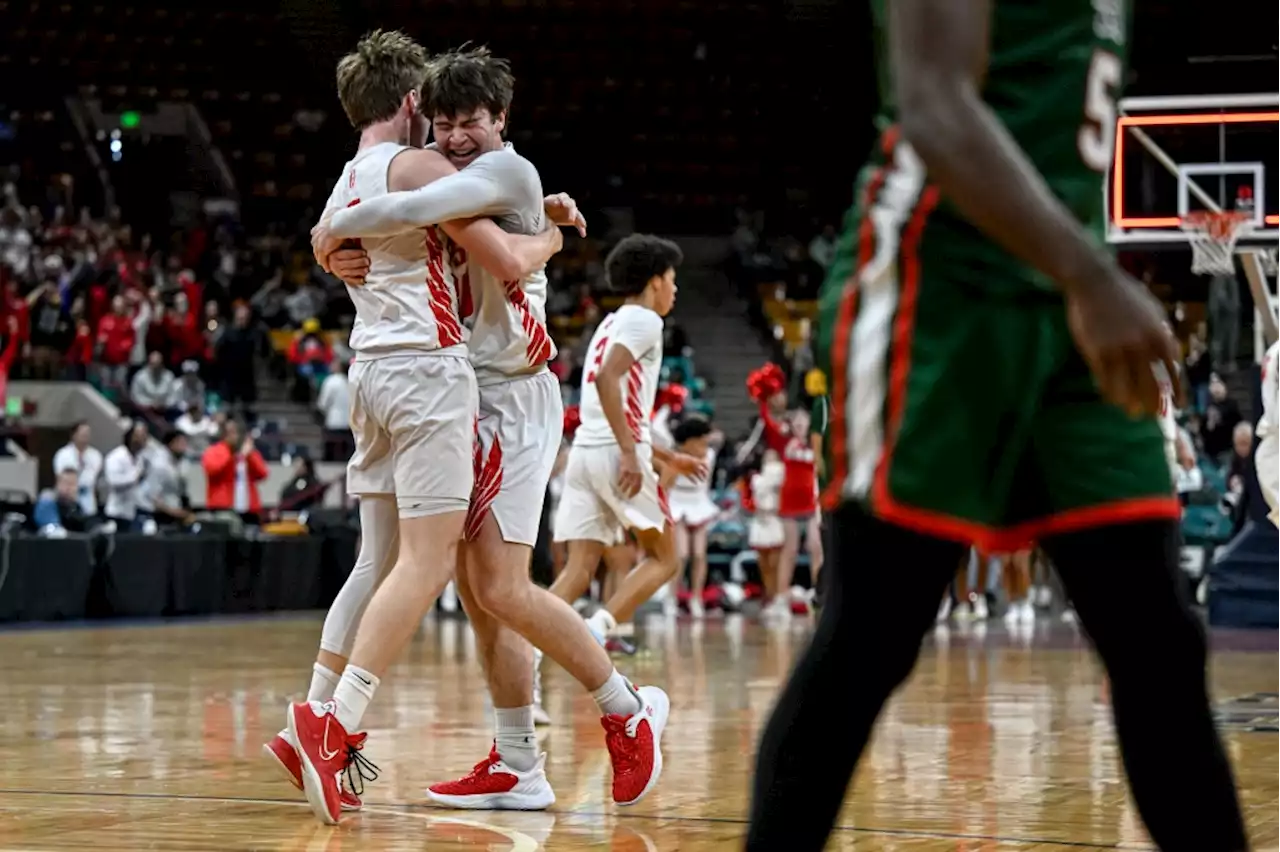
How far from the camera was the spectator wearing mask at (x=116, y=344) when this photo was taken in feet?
74.0

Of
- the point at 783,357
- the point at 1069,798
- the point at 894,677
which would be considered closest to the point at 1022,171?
the point at 894,677

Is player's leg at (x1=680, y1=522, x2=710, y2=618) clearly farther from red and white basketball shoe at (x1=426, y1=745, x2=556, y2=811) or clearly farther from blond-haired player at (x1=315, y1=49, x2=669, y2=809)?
red and white basketball shoe at (x1=426, y1=745, x2=556, y2=811)

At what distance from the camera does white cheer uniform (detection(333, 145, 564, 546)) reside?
16.1ft

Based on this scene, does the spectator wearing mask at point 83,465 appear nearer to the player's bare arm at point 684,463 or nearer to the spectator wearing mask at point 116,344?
the spectator wearing mask at point 116,344

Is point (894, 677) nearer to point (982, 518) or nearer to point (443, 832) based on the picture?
point (982, 518)

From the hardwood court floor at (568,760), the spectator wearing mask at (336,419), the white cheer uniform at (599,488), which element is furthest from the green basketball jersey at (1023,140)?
the spectator wearing mask at (336,419)

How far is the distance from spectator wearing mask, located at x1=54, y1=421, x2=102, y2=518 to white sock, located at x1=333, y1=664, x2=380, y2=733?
13207 mm

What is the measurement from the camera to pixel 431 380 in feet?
16.6

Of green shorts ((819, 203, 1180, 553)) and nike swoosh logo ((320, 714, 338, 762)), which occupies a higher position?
green shorts ((819, 203, 1180, 553))

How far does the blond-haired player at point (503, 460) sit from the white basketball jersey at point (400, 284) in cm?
9

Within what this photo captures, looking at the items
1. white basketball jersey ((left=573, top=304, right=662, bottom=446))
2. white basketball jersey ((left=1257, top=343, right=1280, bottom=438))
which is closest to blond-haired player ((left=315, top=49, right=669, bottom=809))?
white basketball jersey ((left=573, top=304, right=662, bottom=446))

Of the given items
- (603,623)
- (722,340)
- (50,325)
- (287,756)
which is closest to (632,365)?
(603,623)

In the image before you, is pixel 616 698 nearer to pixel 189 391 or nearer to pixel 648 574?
pixel 648 574

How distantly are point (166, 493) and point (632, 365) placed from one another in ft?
37.9
